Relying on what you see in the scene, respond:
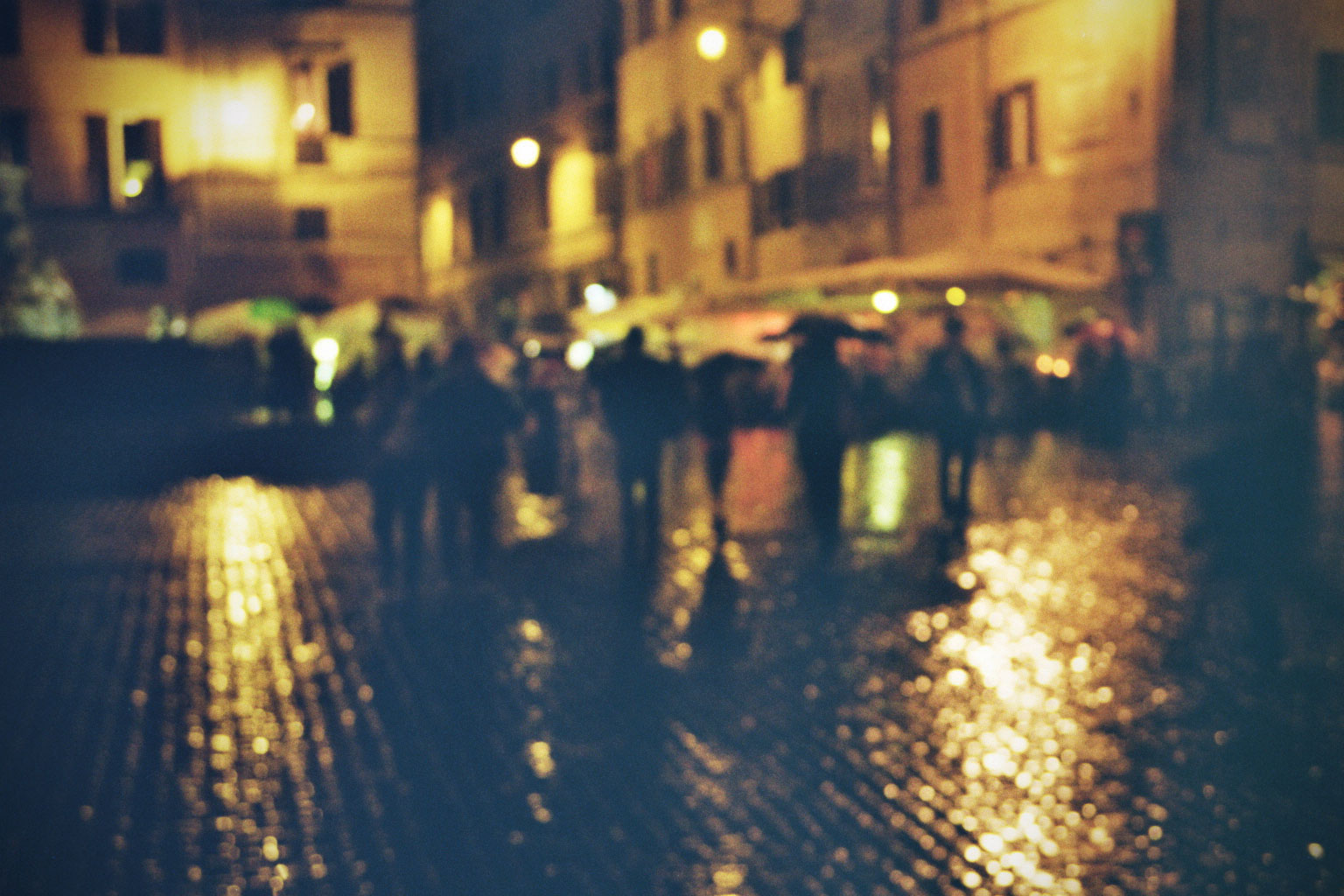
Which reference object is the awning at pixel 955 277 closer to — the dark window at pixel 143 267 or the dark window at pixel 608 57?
the dark window at pixel 608 57

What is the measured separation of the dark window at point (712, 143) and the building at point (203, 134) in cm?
1364

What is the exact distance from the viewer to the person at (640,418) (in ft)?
37.9

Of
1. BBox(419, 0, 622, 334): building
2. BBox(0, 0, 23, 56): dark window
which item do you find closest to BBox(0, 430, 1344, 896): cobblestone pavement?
BBox(419, 0, 622, 334): building

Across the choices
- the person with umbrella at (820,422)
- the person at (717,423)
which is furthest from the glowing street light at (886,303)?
the person with umbrella at (820,422)

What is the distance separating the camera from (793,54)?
121ft

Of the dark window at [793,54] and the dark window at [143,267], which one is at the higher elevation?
the dark window at [793,54]

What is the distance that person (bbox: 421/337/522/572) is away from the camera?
11.3 m

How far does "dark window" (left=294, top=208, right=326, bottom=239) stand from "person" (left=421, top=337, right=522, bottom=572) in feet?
136

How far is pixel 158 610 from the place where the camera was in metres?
10.1

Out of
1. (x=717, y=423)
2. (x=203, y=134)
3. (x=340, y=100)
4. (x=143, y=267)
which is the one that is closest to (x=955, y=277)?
(x=717, y=423)

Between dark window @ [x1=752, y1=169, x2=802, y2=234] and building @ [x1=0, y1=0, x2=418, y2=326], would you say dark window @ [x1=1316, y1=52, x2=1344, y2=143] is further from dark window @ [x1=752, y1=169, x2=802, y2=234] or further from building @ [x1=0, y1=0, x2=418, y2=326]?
building @ [x1=0, y1=0, x2=418, y2=326]

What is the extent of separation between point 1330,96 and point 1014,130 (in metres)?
5.00

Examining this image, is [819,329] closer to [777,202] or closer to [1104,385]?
[1104,385]

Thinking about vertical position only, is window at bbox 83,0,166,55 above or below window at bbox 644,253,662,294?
above
